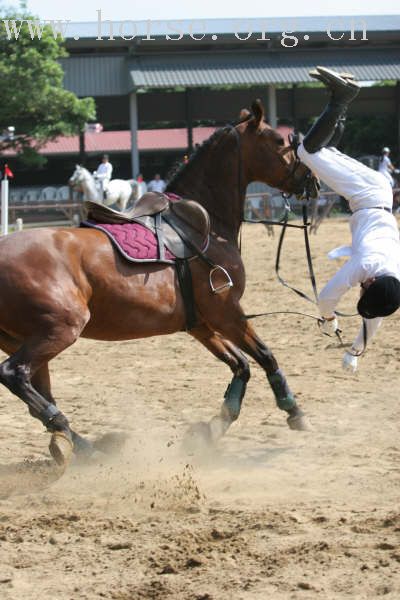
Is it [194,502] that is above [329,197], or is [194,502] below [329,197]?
above

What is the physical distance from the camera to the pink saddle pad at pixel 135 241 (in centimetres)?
555

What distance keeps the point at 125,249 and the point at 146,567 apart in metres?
2.23

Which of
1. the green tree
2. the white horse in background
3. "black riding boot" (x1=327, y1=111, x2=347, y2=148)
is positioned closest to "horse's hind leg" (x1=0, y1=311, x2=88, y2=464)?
"black riding boot" (x1=327, y1=111, x2=347, y2=148)

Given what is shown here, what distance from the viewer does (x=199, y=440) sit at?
6027 mm

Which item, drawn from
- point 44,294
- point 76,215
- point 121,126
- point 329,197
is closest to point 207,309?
point 44,294

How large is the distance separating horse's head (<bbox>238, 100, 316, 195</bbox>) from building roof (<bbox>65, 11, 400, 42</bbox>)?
26.7 meters

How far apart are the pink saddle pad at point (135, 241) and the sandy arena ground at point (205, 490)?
1359mm

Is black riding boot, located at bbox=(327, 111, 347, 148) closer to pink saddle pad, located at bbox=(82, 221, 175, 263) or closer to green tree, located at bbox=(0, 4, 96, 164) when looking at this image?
pink saddle pad, located at bbox=(82, 221, 175, 263)

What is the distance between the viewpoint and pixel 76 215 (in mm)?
25984

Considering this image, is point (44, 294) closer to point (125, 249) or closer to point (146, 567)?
point (125, 249)

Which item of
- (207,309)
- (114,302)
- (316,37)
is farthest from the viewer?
(316,37)

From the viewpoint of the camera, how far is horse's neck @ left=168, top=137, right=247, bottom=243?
625 cm

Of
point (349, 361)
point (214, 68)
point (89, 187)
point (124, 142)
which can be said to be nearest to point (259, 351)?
point (349, 361)

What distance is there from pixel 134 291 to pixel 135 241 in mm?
333
